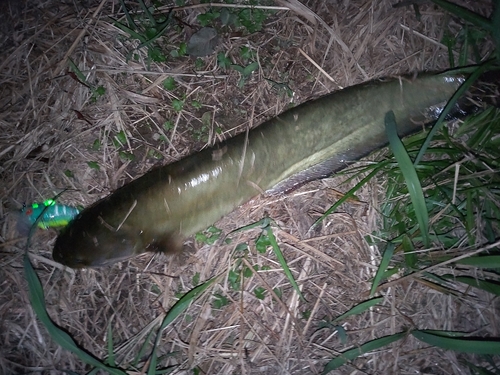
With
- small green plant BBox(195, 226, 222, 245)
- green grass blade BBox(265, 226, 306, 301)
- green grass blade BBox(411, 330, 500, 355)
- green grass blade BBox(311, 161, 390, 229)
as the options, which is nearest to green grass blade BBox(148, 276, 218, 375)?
small green plant BBox(195, 226, 222, 245)

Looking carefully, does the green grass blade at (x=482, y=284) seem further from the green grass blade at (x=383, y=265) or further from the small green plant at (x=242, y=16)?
the small green plant at (x=242, y=16)

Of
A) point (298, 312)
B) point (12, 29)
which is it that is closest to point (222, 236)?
point (298, 312)

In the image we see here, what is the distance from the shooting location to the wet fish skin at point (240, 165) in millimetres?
1966

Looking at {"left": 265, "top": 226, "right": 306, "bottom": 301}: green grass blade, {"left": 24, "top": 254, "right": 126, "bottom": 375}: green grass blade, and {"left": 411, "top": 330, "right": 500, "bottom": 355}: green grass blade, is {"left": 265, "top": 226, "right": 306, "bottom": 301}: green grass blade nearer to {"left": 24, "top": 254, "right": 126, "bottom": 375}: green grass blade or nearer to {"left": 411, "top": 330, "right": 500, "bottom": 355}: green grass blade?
{"left": 411, "top": 330, "right": 500, "bottom": 355}: green grass blade

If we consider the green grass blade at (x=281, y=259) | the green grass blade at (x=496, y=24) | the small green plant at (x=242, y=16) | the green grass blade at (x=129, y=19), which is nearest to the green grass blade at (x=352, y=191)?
the green grass blade at (x=281, y=259)

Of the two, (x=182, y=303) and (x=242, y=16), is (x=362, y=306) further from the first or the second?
(x=242, y=16)

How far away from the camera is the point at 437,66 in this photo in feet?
7.18

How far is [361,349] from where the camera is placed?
1.94 metres

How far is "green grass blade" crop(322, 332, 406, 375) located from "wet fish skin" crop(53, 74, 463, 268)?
1.07 meters

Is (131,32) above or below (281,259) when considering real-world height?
above

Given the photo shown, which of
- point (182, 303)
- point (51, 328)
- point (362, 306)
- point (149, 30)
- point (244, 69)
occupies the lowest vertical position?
point (362, 306)

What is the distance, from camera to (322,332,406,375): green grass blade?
1.93 m

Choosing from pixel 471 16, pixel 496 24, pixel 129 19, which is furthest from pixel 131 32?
pixel 496 24

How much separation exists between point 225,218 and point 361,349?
112 cm
